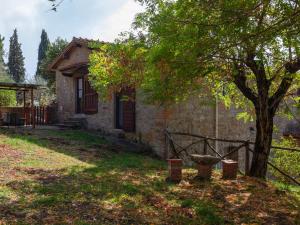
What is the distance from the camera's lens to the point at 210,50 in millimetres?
7238

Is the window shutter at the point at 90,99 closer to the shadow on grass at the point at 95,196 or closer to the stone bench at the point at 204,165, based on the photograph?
the shadow on grass at the point at 95,196

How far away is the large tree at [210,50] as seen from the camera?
245 inches

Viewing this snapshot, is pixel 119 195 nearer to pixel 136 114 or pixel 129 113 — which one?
pixel 136 114

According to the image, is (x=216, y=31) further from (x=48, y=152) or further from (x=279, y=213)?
(x=48, y=152)

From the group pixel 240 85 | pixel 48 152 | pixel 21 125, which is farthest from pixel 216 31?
pixel 21 125

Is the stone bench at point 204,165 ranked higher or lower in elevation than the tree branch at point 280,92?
lower

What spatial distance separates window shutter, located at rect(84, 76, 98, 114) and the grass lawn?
24.8 feet

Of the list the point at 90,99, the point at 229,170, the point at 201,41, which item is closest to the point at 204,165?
the point at 229,170

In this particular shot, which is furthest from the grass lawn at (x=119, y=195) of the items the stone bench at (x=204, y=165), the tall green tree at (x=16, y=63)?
the tall green tree at (x=16, y=63)

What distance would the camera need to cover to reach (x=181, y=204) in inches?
300

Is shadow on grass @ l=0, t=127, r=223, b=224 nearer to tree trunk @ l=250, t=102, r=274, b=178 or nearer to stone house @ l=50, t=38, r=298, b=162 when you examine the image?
tree trunk @ l=250, t=102, r=274, b=178

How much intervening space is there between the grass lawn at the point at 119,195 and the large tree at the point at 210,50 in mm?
2183

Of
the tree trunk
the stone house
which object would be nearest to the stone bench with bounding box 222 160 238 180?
the tree trunk

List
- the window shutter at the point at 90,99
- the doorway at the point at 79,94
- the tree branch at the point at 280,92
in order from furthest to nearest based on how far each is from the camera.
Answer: the doorway at the point at 79,94 < the window shutter at the point at 90,99 < the tree branch at the point at 280,92
